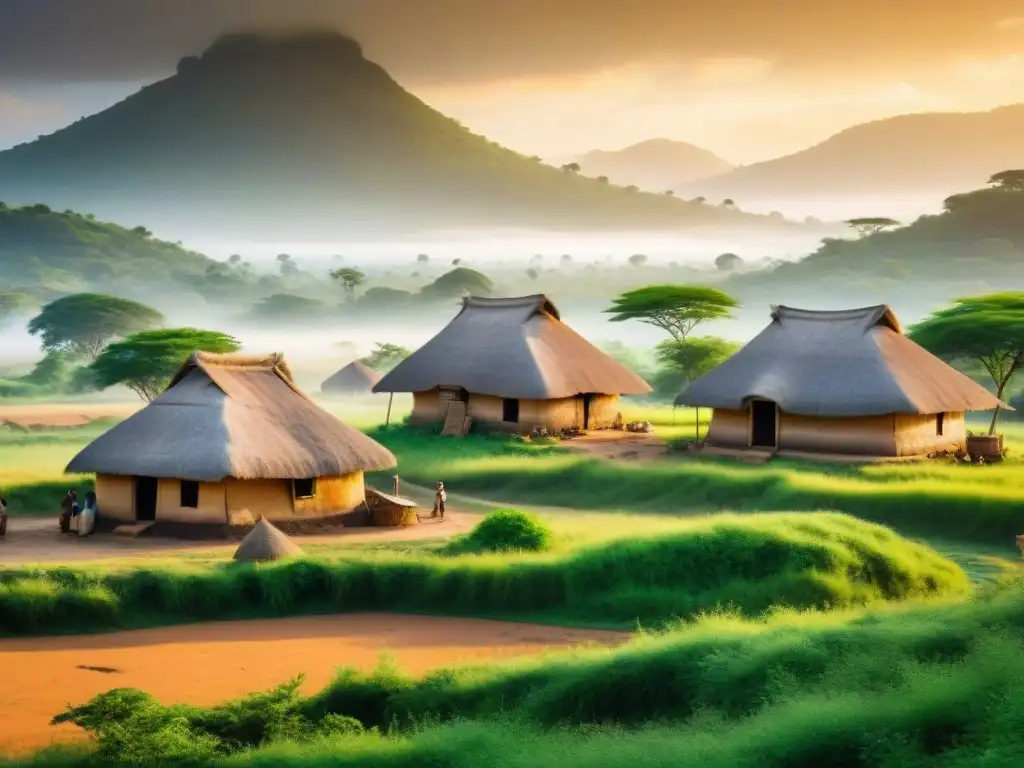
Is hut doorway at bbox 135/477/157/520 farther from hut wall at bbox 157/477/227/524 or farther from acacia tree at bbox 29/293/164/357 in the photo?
acacia tree at bbox 29/293/164/357

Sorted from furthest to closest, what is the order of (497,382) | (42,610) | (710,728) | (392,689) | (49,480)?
(497,382)
(49,480)
(42,610)
(392,689)
(710,728)

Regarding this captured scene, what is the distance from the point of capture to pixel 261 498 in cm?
3064

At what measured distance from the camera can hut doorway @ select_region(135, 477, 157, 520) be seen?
30.8m

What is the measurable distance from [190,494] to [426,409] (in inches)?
716

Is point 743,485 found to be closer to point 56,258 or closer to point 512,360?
point 512,360

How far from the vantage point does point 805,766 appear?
553 inches

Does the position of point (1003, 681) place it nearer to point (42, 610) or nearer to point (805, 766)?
point (805, 766)

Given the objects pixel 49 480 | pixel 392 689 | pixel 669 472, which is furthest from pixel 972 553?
pixel 49 480

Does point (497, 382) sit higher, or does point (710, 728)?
point (497, 382)

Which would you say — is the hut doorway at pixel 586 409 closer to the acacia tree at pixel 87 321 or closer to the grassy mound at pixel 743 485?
the grassy mound at pixel 743 485

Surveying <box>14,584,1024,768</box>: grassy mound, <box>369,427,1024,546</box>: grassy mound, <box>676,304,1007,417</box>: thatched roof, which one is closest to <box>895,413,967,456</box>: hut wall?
<box>676,304,1007,417</box>: thatched roof

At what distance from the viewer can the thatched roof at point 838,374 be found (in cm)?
3834

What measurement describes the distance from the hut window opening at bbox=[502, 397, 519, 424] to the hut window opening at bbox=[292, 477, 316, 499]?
14429 millimetres

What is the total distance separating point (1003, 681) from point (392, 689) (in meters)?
7.25
